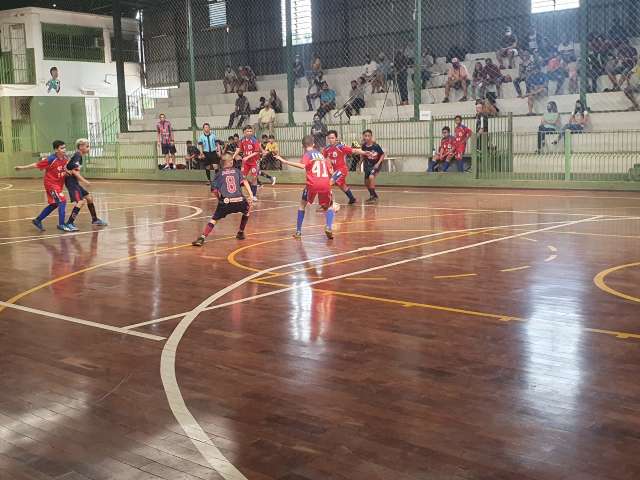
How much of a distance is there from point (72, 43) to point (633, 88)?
24.6 meters

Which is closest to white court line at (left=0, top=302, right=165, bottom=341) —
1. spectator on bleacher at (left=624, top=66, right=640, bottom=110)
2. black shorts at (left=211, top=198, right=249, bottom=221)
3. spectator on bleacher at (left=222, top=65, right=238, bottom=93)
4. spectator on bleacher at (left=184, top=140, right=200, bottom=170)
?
black shorts at (left=211, top=198, right=249, bottom=221)

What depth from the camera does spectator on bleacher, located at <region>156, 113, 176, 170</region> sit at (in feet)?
94.7

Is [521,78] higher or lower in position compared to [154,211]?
higher

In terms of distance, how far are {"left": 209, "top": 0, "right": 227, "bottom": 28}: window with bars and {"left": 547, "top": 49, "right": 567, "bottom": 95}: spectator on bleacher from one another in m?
15.8

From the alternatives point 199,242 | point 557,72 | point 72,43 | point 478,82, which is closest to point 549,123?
point 557,72

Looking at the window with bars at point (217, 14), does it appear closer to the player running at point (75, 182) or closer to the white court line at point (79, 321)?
the player running at point (75, 182)

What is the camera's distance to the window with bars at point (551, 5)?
2467 cm

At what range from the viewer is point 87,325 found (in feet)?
23.8

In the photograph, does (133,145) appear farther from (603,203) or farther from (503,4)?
(603,203)

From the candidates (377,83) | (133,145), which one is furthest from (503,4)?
(133,145)

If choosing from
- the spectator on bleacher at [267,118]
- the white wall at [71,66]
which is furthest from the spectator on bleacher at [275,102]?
the white wall at [71,66]

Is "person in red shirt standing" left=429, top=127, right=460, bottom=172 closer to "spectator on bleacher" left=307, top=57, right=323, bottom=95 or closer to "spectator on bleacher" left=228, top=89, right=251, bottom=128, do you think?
"spectator on bleacher" left=307, top=57, right=323, bottom=95

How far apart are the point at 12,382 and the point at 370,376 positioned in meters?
2.54

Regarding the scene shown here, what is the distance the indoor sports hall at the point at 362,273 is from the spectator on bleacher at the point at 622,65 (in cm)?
5
